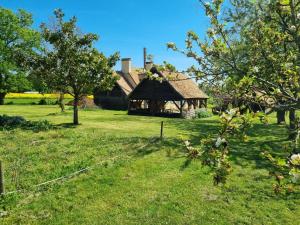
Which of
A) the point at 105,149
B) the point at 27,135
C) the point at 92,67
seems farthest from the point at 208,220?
the point at 92,67

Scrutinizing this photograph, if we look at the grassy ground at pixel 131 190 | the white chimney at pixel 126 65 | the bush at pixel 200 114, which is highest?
the white chimney at pixel 126 65

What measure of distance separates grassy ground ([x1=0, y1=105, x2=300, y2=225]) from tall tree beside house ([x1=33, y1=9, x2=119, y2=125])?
26.2 ft

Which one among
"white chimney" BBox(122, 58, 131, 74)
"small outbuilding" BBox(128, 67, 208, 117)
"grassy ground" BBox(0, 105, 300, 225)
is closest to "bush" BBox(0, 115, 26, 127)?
"grassy ground" BBox(0, 105, 300, 225)

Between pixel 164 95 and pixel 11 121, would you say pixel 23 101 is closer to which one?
pixel 164 95

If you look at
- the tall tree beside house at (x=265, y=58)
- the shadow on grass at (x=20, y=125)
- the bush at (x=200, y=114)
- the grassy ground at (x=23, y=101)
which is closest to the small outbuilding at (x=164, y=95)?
the bush at (x=200, y=114)

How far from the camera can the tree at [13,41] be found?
155 feet

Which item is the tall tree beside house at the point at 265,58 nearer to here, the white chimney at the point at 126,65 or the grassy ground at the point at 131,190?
the grassy ground at the point at 131,190

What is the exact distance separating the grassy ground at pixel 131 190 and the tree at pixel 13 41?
34.9m

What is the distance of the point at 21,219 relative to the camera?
338 inches

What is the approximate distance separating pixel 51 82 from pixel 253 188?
16889 mm

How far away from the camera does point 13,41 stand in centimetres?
4934

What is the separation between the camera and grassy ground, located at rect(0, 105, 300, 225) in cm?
912

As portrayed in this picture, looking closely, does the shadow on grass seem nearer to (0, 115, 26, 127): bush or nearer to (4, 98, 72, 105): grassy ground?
(0, 115, 26, 127): bush

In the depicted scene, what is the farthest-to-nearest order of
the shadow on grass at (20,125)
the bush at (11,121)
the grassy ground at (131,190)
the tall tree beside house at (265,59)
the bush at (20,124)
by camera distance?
the bush at (11,121)
the bush at (20,124)
the shadow on grass at (20,125)
the grassy ground at (131,190)
the tall tree beside house at (265,59)
